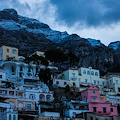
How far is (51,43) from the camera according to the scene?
6102 inches

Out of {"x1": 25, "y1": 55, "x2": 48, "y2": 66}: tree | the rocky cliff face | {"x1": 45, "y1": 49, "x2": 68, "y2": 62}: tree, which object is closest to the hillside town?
{"x1": 25, "y1": 55, "x2": 48, "y2": 66}: tree

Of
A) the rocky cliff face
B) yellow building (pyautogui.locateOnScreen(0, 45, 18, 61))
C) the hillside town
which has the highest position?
the rocky cliff face

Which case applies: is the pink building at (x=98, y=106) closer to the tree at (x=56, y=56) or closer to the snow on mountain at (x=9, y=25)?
the tree at (x=56, y=56)

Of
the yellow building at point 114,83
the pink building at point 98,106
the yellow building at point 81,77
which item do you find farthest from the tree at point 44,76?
the yellow building at point 114,83

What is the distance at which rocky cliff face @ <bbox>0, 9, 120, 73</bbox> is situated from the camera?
390 ft

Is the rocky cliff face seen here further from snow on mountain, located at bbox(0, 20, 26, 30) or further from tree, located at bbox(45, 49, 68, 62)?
tree, located at bbox(45, 49, 68, 62)

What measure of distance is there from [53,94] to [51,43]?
8911cm

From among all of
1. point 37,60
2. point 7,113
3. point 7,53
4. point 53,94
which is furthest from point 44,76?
point 7,113

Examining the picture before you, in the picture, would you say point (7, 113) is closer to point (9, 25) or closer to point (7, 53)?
point (7, 53)

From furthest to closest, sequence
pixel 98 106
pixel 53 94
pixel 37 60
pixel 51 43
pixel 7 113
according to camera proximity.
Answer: pixel 51 43, pixel 37 60, pixel 53 94, pixel 98 106, pixel 7 113

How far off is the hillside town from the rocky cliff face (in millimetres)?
24799

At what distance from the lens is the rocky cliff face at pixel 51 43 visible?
→ 390 ft

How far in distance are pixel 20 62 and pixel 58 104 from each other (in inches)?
967

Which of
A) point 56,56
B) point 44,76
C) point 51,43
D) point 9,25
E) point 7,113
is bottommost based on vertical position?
point 7,113
